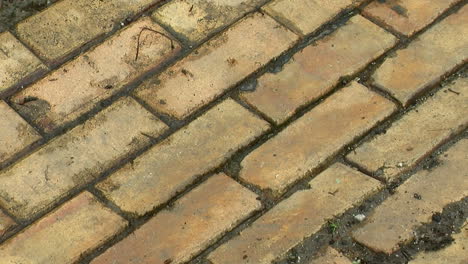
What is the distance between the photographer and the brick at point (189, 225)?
134 inches

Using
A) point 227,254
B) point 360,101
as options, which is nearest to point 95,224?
point 227,254

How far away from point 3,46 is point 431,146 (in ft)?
5.54

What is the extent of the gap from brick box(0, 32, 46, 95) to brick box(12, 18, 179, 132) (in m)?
0.06

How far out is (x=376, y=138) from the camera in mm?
3693

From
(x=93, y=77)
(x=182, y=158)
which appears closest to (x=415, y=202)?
(x=182, y=158)

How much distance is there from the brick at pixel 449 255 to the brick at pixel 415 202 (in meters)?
0.08

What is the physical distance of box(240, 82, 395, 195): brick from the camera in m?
3.61

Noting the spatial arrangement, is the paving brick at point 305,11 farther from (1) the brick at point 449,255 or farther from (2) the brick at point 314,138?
(1) the brick at point 449,255

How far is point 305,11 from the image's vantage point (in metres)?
4.14

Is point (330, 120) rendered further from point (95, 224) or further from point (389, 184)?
point (95, 224)

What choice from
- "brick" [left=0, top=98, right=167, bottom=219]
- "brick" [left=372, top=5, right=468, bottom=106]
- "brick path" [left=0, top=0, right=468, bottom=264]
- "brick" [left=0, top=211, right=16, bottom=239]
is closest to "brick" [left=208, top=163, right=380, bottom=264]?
"brick path" [left=0, top=0, right=468, bottom=264]

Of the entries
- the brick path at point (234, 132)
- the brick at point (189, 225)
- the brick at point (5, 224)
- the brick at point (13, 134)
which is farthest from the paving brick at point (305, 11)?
the brick at point (5, 224)

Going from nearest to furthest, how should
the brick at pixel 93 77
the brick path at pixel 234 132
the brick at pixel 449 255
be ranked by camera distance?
the brick at pixel 449 255
the brick path at pixel 234 132
the brick at pixel 93 77

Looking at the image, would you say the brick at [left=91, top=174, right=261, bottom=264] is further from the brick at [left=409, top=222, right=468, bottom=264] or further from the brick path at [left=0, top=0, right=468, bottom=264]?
the brick at [left=409, top=222, right=468, bottom=264]
